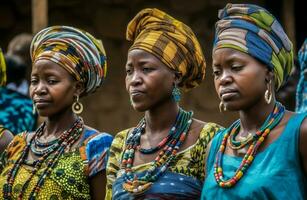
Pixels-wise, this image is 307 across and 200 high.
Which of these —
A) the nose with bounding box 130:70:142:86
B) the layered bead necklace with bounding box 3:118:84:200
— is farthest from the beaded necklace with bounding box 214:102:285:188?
the layered bead necklace with bounding box 3:118:84:200

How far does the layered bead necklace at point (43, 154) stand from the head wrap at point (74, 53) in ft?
0.96

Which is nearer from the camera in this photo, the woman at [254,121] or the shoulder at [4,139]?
the woman at [254,121]

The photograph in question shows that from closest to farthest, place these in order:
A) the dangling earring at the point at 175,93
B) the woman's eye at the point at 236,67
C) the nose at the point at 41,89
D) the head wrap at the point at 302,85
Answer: the woman's eye at the point at 236,67 → the dangling earring at the point at 175,93 → the nose at the point at 41,89 → the head wrap at the point at 302,85

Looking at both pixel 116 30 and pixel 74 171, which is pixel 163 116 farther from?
pixel 116 30

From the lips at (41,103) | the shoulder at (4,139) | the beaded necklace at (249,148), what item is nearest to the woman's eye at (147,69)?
the beaded necklace at (249,148)

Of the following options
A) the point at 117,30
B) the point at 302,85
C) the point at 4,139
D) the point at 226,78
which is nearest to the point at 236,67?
the point at 226,78

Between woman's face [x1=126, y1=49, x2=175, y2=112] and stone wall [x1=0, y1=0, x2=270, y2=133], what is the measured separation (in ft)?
18.3

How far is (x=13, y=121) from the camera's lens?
761 centimetres

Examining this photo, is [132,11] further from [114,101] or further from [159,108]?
[159,108]

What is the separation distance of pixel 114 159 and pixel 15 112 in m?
2.34

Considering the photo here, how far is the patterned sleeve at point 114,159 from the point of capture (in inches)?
215

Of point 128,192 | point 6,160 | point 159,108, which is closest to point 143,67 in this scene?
point 159,108

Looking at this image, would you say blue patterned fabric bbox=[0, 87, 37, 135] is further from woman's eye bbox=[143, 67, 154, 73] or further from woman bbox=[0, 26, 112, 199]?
woman's eye bbox=[143, 67, 154, 73]

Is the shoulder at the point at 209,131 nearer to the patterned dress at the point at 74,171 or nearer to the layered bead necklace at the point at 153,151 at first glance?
the layered bead necklace at the point at 153,151
